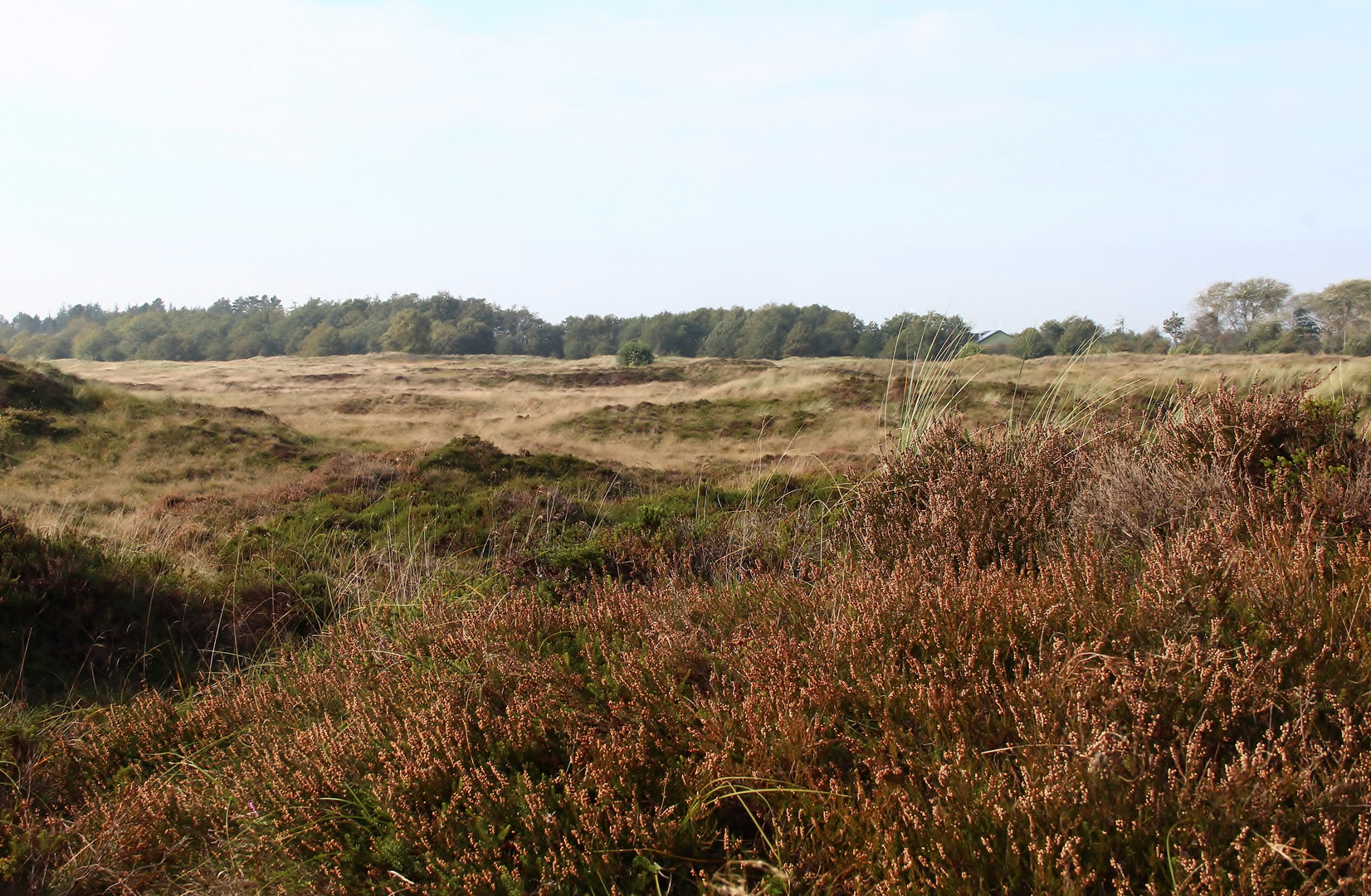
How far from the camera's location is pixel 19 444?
15523 mm

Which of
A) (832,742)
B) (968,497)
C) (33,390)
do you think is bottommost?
(832,742)

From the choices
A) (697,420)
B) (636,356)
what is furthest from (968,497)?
(636,356)

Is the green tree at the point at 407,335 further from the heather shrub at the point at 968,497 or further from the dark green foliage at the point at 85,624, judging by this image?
the heather shrub at the point at 968,497

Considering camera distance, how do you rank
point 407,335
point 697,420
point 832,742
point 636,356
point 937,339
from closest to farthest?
point 832,742
point 937,339
point 697,420
point 636,356
point 407,335

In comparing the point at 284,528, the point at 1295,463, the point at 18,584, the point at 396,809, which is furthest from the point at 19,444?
the point at 1295,463

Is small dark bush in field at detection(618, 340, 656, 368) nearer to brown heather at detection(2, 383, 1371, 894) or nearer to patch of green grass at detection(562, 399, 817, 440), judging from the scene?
patch of green grass at detection(562, 399, 817, 440)

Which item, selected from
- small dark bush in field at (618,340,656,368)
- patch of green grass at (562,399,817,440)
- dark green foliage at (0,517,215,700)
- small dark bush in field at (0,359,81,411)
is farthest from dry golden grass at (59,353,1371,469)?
dark green foliage at (0,517,215,700)

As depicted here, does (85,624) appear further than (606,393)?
No

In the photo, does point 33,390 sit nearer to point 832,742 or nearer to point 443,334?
point 832,742

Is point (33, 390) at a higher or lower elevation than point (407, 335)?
lower

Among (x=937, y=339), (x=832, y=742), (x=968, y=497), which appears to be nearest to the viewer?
(x=832, y=742)

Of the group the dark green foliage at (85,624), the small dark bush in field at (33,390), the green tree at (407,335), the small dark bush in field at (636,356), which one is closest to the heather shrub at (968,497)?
the dark green foliage at (85,624)

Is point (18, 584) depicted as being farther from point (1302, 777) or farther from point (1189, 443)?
point (1189, 443)

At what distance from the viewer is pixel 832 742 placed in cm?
212
